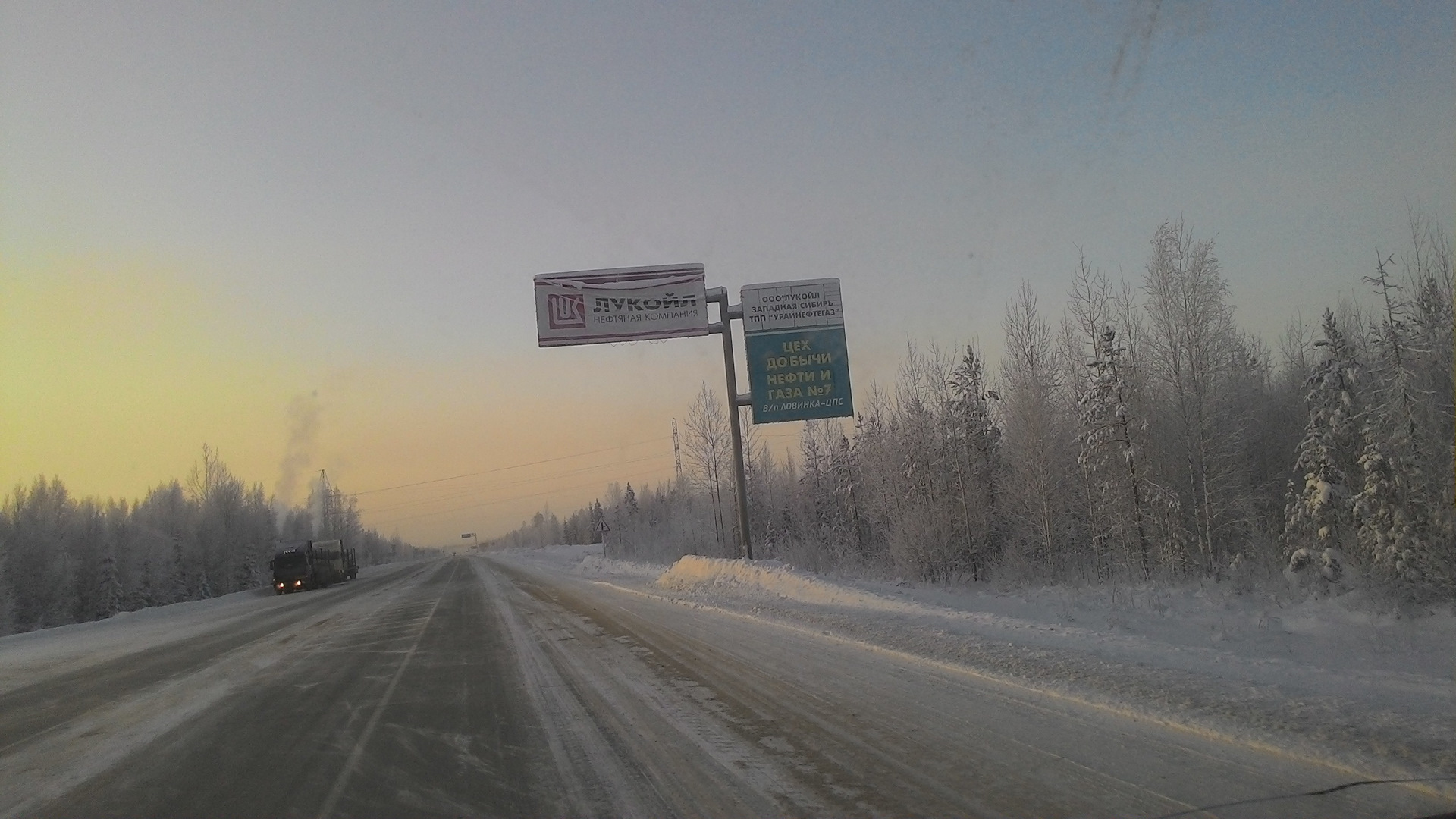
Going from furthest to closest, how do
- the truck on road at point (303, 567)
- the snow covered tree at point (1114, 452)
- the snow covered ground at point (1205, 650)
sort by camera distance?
the truck on road at point (303, 567), the snow covered tree at point (1114, 452), the snow covered ground at point (1205, 650)

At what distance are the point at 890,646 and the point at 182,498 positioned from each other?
99656mm

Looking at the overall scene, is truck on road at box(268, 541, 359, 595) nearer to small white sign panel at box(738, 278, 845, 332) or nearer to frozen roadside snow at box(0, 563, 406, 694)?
frozen roadside snow at box(0, 563, 406, 694)

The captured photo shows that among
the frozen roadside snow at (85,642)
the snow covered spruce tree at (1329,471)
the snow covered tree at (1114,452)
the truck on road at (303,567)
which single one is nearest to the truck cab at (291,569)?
the truck on road at (303,567)

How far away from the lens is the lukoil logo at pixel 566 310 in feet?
68.1

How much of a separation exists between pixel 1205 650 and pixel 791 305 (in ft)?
47.3

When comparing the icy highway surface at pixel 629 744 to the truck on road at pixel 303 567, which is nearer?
the icy highway surface at pixel 629 744

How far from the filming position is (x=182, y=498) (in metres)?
87.1

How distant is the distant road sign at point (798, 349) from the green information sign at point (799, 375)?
0.8 inches

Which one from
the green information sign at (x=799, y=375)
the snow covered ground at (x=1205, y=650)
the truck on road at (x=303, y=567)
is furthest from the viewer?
the truck on road at (x=303, y=567)

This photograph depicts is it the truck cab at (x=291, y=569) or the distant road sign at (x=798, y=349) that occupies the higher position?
the distant road sign at (x=798, y=349)

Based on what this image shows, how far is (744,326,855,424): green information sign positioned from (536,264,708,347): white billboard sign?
183 centimetres

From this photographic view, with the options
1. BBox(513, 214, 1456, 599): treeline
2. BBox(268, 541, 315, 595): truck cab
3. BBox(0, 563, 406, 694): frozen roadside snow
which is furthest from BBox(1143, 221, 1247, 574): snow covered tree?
BBox(268, 541, 315, 595): truck cab

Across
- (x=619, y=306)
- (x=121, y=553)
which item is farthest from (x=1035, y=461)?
(x=121, y=553)

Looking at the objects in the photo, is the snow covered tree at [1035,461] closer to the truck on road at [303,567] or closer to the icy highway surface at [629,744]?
the icy highway surface at [629,744]
